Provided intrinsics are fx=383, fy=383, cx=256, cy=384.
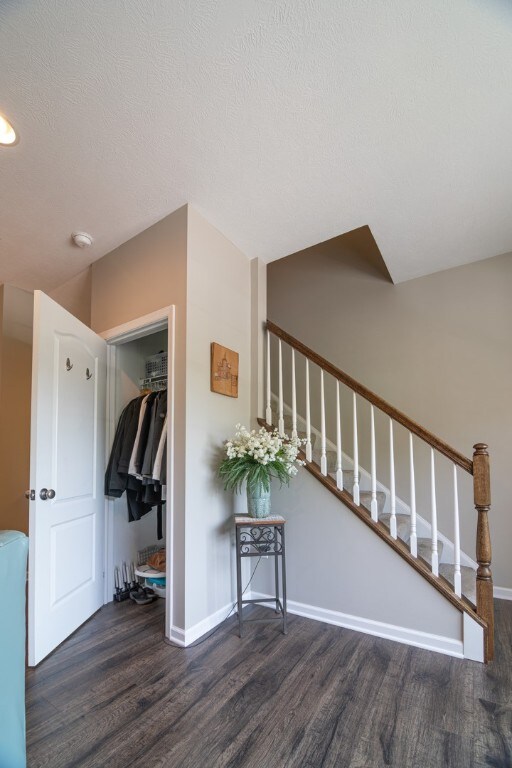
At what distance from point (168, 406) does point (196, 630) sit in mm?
1371

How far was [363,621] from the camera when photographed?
7.96 ft

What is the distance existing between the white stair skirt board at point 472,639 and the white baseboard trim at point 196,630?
1.46 m

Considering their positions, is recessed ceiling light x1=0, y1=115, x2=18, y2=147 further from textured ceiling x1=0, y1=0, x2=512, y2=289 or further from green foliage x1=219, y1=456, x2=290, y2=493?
green foliage x1=219, y1=456, x2=290, y2=493

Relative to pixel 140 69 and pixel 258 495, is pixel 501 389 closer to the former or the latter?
pixel 258 495

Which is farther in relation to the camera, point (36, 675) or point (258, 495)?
point (258, 495)

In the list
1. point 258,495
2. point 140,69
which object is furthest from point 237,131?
point 258,495

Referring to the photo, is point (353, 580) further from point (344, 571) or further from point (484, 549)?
point (484, 549)

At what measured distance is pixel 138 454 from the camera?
2.72m

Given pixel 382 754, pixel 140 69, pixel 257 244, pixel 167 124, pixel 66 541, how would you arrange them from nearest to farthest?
pixel 382 754 < pixel 140 69 < pixel 167 124 < pixel 66 541 < pixel 257 244

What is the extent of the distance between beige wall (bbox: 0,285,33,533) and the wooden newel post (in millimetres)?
3521

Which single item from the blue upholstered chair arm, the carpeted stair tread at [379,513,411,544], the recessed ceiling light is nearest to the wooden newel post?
the carpeted stair tread at [379,513,411,544]

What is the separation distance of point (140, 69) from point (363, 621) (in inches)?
125

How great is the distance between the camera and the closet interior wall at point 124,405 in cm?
296

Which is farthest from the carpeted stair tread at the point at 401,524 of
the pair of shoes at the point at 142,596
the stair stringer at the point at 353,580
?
the pair of shoes at the point at 142,596
